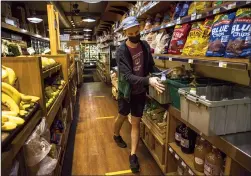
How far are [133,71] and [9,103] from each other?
52.1 inches

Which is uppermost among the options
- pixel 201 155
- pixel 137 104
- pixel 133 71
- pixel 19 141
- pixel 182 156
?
pixel 133 71

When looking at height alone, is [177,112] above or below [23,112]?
below

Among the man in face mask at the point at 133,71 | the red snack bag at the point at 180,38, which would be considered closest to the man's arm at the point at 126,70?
the man in face mask at the point at 133,71

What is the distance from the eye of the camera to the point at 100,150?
2.65 meters

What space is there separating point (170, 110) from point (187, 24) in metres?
0.89

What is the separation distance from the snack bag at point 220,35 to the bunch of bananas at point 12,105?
141 centimetres

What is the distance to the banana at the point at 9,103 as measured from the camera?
120 cm

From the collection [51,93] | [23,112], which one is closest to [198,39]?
[23,112]

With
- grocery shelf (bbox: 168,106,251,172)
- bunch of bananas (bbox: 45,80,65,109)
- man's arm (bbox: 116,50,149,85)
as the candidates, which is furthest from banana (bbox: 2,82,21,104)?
grocery shelf (bbox: 168,106,251,172)

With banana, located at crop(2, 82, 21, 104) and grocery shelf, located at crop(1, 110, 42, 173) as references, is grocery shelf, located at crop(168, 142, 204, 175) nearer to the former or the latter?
grocery shelf, located at crop(1, 110, 42, 173)

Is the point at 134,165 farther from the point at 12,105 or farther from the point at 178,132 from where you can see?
the point at 12,105

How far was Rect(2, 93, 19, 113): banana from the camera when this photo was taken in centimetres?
120

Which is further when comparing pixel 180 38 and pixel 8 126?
pixel 180 38

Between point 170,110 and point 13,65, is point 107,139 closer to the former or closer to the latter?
point 170,110
